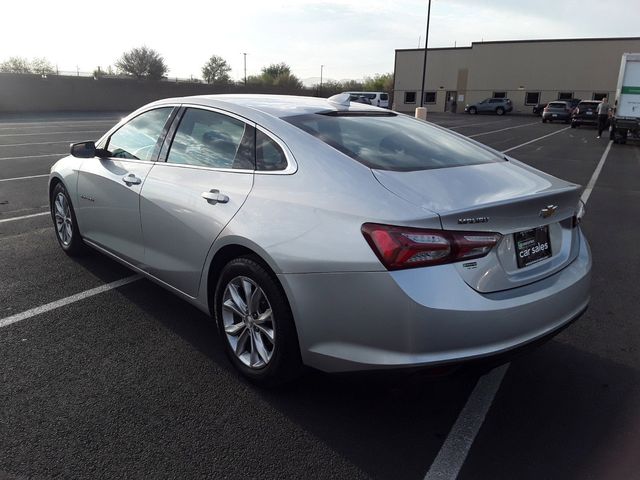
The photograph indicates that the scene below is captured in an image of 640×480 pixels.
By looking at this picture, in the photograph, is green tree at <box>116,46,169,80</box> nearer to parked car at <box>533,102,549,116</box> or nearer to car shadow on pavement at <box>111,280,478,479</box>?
parked car at <box>533,102,549,116</box>

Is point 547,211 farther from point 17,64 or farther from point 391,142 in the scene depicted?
point 17,64

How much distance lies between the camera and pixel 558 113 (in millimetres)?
38469

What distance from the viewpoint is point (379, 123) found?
11.8 feet

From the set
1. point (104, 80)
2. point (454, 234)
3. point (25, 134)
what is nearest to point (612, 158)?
point (454, 234)

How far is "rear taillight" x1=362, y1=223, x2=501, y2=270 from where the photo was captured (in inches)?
91.5

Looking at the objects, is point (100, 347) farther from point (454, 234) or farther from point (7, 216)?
point (7, 216)

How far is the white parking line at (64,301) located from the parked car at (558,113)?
40.0m

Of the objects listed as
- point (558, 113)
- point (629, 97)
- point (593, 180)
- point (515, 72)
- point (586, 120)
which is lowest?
point (593, 180)

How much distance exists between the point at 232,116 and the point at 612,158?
52.6 feet

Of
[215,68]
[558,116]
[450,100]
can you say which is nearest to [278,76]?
[215,68]

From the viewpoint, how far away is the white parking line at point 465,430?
2421mm

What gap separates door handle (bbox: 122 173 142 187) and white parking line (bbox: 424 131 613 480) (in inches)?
106

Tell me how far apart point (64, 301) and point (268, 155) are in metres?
2.30

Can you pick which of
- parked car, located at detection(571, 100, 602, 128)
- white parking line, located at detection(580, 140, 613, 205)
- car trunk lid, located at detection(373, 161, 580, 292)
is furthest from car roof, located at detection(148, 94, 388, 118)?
parked car, located at detection(571, 100, 602, 128)
